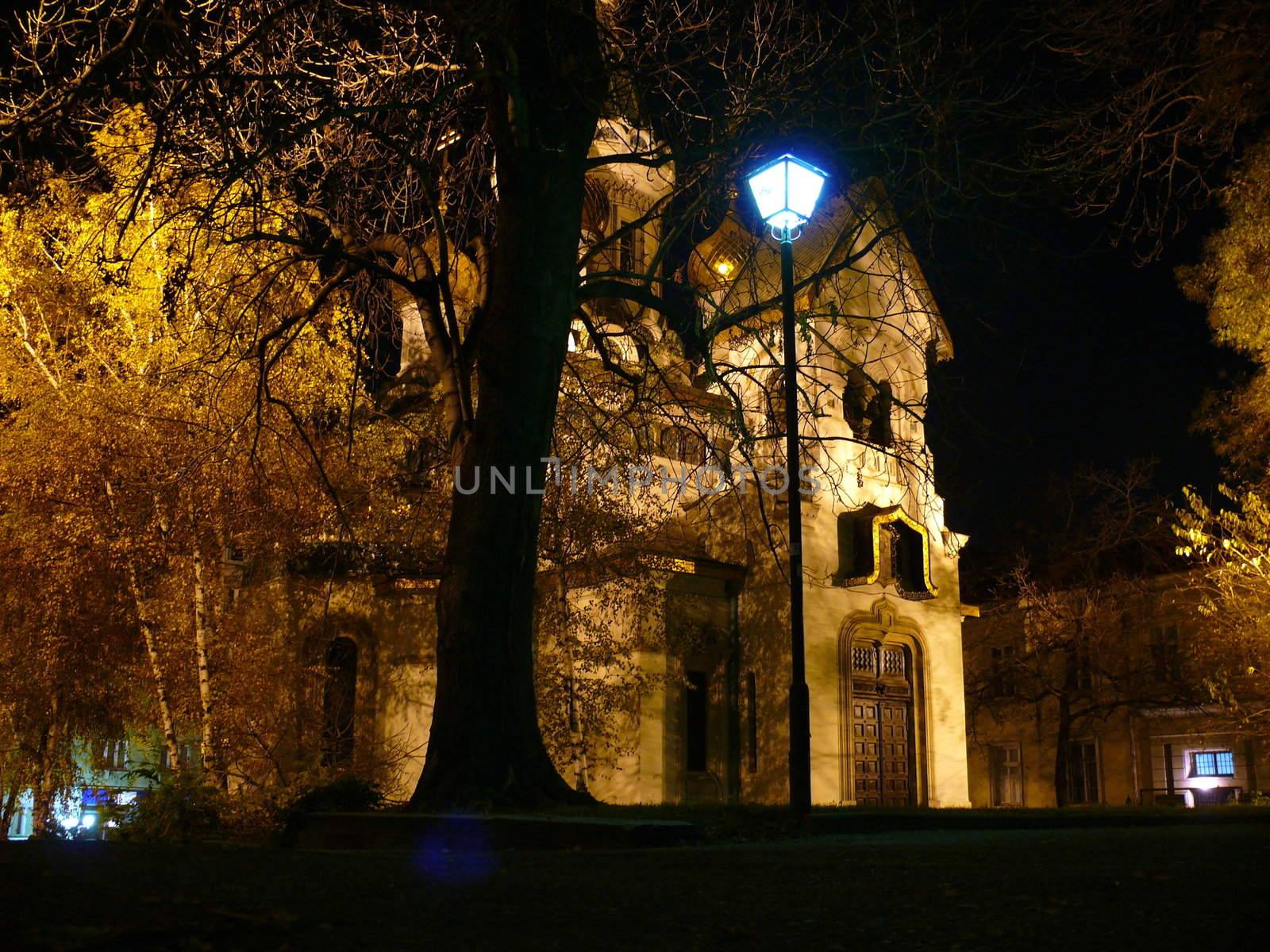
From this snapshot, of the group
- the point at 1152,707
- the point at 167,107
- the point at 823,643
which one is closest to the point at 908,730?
the point at 823,643

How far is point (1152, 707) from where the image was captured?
4016 cm

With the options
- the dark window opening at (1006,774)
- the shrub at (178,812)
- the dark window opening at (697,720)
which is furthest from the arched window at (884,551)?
the dark window opening at (1006,774)

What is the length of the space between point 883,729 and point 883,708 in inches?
20.3

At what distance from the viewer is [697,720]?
85.7 feet

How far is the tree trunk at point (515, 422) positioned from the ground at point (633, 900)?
3108 mm

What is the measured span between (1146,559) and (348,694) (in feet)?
101

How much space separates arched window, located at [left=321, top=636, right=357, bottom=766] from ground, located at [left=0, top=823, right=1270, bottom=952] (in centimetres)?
1329

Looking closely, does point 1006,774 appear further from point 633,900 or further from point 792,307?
point 633,900

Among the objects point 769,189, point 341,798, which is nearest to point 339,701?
point 341,798

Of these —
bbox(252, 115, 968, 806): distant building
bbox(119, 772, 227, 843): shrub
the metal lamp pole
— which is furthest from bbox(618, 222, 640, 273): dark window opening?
bbox(119, 772, 227, 843): shrub

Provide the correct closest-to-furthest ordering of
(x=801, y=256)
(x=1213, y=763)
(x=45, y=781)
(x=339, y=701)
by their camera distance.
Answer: (x=45, y=781) → (x=339, y=701) → (x=801, y=256) → (x=1213, y=763)

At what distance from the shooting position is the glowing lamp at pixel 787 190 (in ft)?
40.1

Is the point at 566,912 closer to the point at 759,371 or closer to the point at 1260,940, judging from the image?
the point at 1260,940

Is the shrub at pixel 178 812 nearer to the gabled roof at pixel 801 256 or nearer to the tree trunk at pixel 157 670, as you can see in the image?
the tree trunk at pixel 157 670
